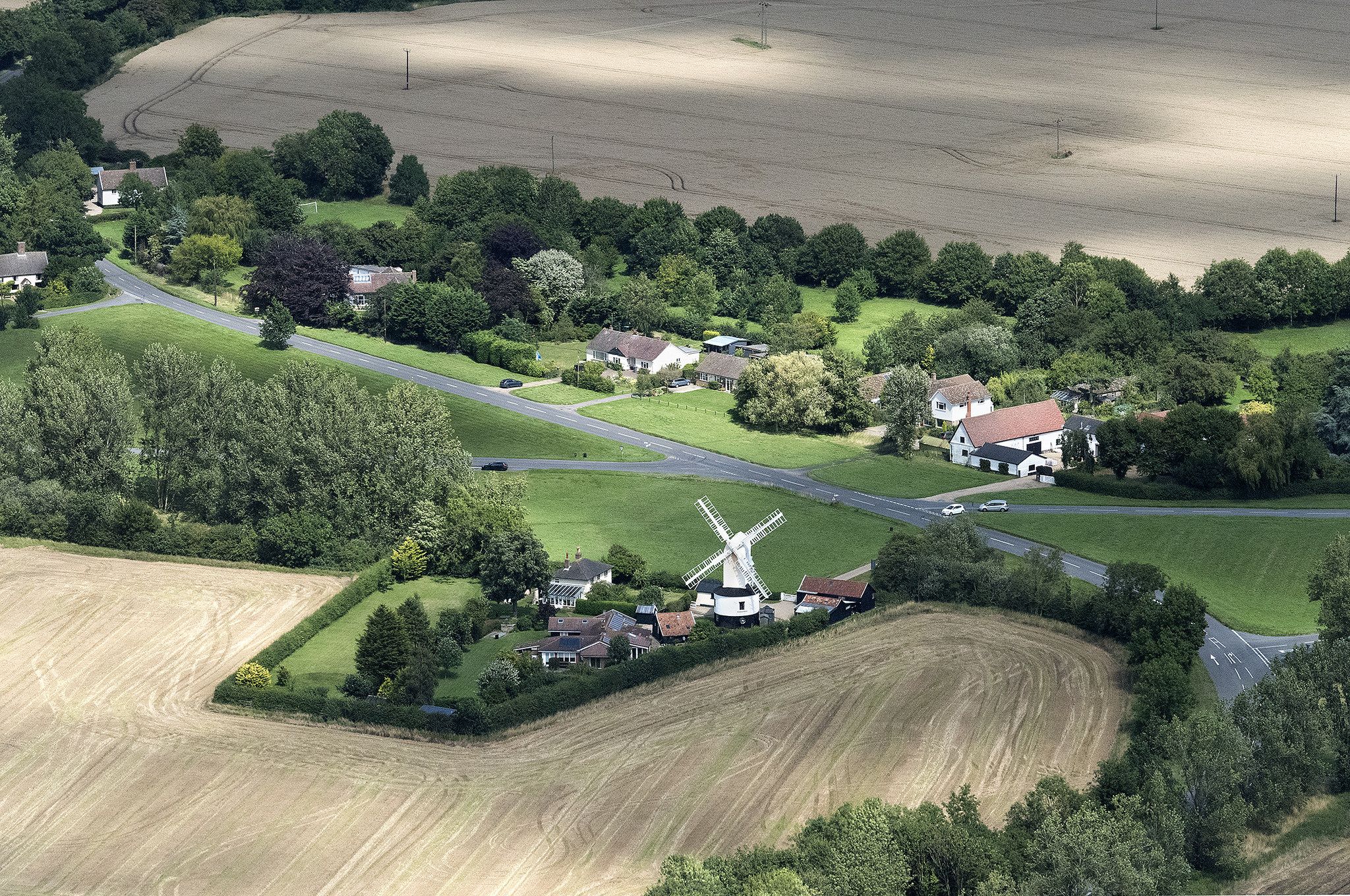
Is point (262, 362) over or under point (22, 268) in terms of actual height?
under

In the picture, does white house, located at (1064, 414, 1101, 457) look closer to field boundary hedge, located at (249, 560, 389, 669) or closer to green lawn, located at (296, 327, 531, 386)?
green lawn, located at (296, 327, 531, 386)

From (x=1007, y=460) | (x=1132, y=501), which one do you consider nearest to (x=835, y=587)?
(x=1132, y=501)

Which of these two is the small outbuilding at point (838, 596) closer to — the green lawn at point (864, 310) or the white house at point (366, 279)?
the green lawn at point (864, 310)

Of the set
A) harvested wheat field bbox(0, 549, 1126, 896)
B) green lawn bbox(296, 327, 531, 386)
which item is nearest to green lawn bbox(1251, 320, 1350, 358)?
green lawn bbox(296, 327, 531, 386)

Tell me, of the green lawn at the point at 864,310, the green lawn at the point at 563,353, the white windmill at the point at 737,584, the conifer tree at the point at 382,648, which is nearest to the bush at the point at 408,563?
the conifer tree at the point at 382,648

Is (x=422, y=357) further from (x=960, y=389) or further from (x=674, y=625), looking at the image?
(x=674, y=625)

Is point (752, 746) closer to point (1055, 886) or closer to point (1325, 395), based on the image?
point (1055, 886)

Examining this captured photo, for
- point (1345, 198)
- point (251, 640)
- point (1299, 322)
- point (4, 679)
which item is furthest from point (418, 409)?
point (1345, 198)
